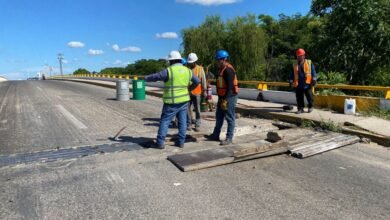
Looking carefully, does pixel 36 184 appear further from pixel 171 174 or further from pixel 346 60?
pixel 346 60

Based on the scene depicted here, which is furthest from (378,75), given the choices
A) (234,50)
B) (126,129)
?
(234,50)

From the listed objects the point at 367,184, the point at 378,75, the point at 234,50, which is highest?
the point at 234,50

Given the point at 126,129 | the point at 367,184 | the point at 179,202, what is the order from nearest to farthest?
the point at 179,202 < the point at 367,184 < the point at 126,129

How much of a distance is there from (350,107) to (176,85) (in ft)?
18.5

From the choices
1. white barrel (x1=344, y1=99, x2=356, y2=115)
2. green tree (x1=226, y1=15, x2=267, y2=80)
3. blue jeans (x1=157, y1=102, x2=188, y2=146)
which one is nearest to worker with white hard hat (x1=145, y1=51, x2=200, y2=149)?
blue jeans (x1=157, y1=102, x2=188, y2=146)

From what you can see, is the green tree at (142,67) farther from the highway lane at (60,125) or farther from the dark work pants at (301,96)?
the dark work pants at (301,96)

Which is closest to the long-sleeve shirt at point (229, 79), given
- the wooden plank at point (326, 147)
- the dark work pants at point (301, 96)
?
the wooden plank at point (326, 147)

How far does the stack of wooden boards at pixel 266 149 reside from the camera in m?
5.85

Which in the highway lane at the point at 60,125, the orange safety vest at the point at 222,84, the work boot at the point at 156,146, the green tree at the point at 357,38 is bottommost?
the work boot at the point at 156,146

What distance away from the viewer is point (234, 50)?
4753cm

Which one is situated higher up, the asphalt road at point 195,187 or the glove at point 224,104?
the glove at point 224,104

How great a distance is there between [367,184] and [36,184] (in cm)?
439

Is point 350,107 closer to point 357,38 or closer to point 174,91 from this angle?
point 174,91

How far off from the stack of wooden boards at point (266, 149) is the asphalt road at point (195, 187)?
0.15 m
